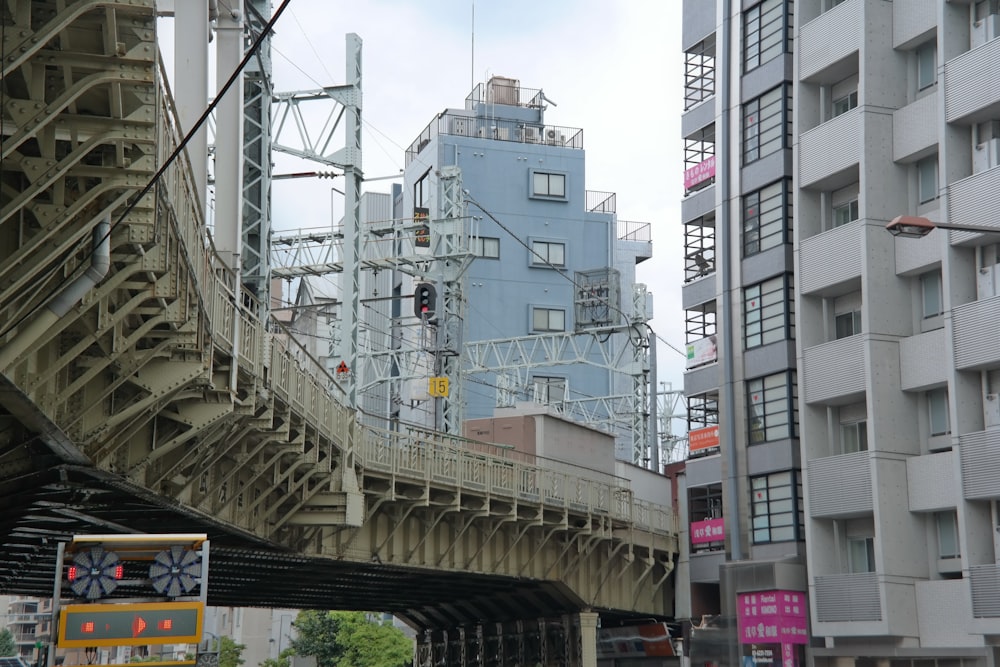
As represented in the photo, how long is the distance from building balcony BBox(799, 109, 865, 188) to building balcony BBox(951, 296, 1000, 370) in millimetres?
6281

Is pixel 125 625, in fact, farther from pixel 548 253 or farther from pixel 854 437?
pixel 548 253

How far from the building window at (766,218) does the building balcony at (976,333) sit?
871 cm

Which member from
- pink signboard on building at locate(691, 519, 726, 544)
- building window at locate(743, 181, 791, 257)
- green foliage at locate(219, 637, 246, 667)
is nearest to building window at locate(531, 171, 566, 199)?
green foliage at locate(219, 637, 246, 667)

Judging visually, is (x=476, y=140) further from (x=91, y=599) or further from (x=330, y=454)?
(x=91, y=599)

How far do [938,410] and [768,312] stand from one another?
764 cm

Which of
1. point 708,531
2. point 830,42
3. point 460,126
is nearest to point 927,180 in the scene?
point 830,42

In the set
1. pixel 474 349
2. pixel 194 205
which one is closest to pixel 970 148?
pixel 194 205

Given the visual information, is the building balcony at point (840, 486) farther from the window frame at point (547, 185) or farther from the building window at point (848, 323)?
the window frame at point (547, 185)

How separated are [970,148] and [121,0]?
29492 millimetres

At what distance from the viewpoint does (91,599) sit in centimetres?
2122

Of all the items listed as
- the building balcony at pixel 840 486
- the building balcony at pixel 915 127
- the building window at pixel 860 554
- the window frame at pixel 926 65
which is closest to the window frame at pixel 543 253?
the building balcony at pixel 840 486

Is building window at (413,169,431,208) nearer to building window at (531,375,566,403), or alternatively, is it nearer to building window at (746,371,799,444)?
building window at (531,375,566,403)

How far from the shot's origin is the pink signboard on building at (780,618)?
134 ft

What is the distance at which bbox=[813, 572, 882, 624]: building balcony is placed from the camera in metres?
37.3
